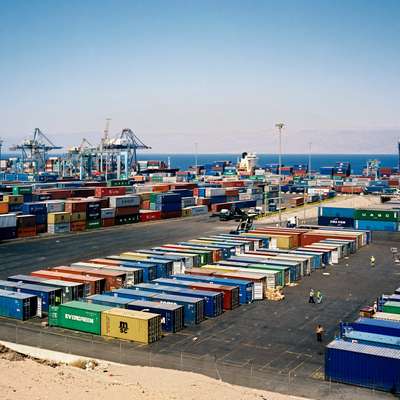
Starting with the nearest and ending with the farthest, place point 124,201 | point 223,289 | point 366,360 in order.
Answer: point 366,360
point 223,289
point 124,201

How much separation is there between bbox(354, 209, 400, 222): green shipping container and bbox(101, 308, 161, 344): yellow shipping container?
69.7 m

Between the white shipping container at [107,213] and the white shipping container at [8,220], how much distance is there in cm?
1889

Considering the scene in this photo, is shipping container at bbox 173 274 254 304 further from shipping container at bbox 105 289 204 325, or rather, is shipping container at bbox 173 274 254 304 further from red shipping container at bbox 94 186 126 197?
red shipping container at bbox 94 186 126 197

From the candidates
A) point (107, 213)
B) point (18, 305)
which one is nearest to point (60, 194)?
point (107, 213)

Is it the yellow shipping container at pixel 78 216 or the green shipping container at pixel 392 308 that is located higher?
the yellow shipping container at pixel 78 216

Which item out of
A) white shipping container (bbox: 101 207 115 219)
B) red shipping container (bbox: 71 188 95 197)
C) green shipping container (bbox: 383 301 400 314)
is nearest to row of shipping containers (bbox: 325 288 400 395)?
green shipping container (bbox: 383 301 400 314)

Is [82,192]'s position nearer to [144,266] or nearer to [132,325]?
[144,266]

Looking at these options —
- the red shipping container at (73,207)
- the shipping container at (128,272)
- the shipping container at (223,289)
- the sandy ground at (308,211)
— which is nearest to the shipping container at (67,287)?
the shipping container at (128,272)

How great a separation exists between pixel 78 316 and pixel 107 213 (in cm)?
6547

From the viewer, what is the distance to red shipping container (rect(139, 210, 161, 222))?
11569 cm

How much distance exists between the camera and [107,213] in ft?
351

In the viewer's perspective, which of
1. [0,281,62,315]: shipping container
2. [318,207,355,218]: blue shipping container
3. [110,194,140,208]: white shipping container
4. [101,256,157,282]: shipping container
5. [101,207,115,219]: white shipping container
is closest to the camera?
[0,281,62,315]: shipping container

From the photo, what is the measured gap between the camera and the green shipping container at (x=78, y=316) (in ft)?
136

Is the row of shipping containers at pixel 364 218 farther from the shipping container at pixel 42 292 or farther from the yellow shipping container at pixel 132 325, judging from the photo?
the yellow shipping container at pixel 132 325
